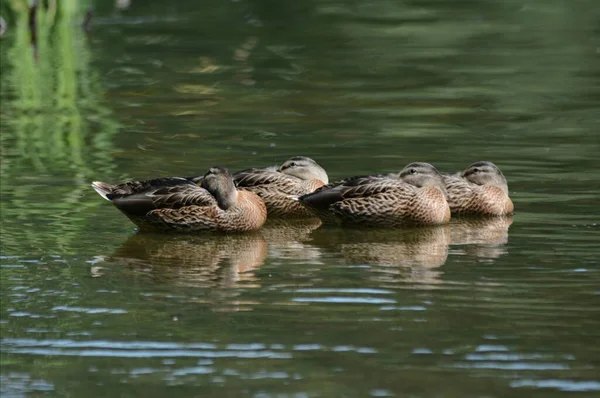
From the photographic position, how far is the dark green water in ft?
23.9

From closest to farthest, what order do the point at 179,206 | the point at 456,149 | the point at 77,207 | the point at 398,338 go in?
the point at 398,338 < the point at 179,206 < the point at 77,207 < the point at 456,149

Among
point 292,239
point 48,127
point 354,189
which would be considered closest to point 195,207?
point 292,239

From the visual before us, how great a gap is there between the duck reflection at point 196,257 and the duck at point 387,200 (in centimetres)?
68

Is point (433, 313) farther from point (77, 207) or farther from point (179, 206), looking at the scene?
point (77, 207)

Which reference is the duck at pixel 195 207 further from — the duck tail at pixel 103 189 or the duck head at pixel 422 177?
the duck head at pixel 422 177

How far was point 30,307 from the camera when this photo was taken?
28.1 feet

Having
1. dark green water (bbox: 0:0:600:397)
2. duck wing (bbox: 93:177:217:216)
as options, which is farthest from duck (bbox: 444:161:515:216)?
duck wing (bbox: 93:177:217:216)

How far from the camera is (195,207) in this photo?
11023 millimetres

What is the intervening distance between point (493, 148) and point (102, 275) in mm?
5875

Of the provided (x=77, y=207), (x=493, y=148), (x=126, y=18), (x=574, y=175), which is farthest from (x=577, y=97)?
(x=126, y=18)

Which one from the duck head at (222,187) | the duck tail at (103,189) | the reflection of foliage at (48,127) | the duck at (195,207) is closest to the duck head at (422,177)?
the duck at (195,207)

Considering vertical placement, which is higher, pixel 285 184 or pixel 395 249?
pixel 285 184

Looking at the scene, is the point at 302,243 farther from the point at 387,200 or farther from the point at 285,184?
the point at 285,184

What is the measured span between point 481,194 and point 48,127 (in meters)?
6.62
